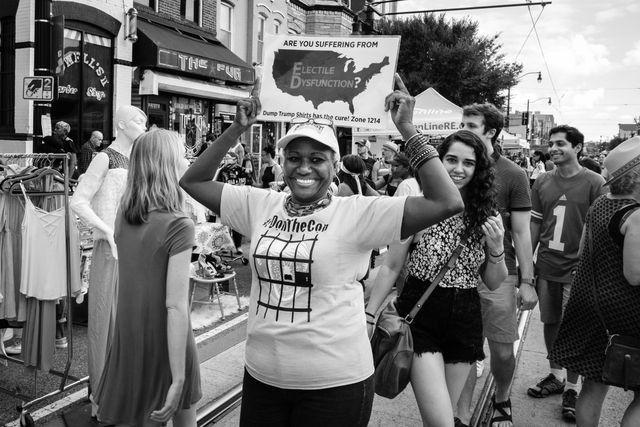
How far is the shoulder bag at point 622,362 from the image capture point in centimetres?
307

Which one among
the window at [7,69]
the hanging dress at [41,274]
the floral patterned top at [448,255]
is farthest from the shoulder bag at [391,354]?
the window at [7,69]

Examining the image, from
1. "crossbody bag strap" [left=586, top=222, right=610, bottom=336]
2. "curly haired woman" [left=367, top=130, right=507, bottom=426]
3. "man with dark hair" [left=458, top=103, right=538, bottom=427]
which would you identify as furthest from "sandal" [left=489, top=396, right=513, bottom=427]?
"crossbody bag strap" [left=586, top=222, right=610, bottom=336]

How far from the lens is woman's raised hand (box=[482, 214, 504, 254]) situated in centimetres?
323

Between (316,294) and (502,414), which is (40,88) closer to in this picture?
(502,414)

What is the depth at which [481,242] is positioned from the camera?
3332 mm

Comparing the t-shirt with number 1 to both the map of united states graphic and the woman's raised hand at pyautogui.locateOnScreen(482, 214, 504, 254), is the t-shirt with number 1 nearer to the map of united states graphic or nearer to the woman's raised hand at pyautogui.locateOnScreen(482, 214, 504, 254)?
the woman's raised hand at pyautogui.locateOnScreen(482, 214, 504, 254)

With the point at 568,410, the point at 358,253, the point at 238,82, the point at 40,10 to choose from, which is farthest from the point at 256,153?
the point at 358,253

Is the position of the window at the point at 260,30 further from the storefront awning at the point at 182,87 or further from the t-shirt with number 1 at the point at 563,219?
the t-shirt with number 1 at the point at 563,219

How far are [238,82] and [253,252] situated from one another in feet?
56.2

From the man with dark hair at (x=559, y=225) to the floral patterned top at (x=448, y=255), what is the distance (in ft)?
5.51

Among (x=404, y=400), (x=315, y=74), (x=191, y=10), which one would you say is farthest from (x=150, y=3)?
(x=404, y=400)

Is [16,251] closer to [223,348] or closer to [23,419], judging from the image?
[23,419]

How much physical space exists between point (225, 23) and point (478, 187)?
63.3ft

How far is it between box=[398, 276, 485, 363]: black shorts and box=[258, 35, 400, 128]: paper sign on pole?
98 cm
